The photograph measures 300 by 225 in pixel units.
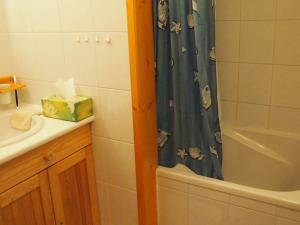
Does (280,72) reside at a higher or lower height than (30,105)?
higher

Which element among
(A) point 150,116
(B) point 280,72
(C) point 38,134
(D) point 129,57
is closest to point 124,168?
(A) point 150,116

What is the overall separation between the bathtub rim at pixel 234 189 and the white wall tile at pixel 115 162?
15 centimetres

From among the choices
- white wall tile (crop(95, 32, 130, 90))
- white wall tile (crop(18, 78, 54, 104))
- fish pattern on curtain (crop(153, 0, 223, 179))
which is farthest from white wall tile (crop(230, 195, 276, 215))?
white wall tile (crop(18, 78, 54, 104))

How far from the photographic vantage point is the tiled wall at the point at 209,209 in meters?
1.25

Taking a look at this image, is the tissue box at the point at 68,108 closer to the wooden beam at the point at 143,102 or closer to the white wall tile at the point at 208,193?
the wooden beam at the point at 143,102

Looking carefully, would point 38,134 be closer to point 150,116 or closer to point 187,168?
point 150,116

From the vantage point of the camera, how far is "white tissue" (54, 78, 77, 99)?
56.2 inches

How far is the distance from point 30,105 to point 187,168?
3.09ft

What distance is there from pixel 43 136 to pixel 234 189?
0.86 meters

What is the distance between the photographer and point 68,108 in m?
1.39

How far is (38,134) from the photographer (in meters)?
1.29

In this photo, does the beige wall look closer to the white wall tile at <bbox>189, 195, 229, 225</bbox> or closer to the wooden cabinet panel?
the wooden cabinet panel

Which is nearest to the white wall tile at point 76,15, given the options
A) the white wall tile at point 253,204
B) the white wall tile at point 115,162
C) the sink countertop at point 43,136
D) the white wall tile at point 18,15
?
the white wall tile at point 18,15

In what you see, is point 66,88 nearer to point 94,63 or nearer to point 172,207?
point 94,63
